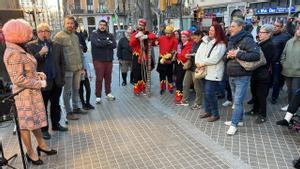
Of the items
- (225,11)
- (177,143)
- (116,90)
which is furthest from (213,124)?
(225,11)

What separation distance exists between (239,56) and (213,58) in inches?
24.0

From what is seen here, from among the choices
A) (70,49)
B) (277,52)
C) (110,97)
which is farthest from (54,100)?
(277,52)

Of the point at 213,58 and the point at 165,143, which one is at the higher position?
the point at 213,58

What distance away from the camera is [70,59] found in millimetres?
5816

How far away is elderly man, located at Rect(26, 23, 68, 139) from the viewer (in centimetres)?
472

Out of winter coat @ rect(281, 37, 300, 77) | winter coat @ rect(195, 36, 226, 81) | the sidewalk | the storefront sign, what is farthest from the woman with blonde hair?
the storefront sign

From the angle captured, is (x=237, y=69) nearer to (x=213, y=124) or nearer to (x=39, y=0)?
(x=213, y=124)

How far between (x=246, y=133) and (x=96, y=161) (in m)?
2.54

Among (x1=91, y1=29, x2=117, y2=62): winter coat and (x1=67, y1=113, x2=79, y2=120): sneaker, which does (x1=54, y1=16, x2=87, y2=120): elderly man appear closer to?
(x1=67, y1=113, x2=79, y2=120): sneaker

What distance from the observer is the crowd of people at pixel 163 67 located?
384cm

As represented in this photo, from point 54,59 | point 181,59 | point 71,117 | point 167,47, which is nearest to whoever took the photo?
point 54,59

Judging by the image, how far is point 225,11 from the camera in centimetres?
3731

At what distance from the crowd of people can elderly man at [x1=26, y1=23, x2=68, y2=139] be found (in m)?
0.02

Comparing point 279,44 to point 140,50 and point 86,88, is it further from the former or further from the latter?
point 86,88
